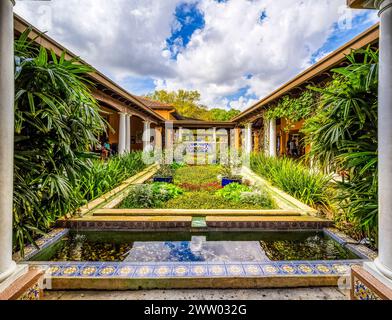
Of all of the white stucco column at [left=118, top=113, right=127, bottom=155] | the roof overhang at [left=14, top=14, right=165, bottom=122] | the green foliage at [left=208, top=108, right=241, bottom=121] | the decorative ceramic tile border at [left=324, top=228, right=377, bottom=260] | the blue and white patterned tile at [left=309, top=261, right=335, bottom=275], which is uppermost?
the green foliage at [left=208, top=108, right=241, bottom=121]

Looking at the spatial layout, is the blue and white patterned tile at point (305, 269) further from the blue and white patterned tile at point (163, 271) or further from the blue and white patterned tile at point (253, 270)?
the blue and white patterned tile at point (163, 271)

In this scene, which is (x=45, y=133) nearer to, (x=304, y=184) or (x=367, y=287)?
(x=367, y=287)

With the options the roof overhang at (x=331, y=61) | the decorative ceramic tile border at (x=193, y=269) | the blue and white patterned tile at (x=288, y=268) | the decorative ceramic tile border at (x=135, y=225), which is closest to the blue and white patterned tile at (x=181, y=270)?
the decorative ceramic tile border at (x=193, y=269)

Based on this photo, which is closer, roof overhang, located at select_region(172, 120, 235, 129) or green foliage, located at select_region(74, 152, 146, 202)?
green foliage, located at select_region(74, 152, 146, 202)

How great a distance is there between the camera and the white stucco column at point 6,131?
5.09 feet

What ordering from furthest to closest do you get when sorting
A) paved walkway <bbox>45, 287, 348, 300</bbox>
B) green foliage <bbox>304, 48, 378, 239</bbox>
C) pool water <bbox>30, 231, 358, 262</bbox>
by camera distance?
pool water <bbox>30, 231, 358, 262</bbox>, green foliage <bbox>304, 48, 378, 239</bbox>, paved walkway <bbox>45, 287, 348, 300</bbox>

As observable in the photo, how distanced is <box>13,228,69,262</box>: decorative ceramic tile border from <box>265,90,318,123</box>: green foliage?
6184mm

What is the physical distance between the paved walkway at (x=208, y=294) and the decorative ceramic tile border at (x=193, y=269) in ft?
0.44

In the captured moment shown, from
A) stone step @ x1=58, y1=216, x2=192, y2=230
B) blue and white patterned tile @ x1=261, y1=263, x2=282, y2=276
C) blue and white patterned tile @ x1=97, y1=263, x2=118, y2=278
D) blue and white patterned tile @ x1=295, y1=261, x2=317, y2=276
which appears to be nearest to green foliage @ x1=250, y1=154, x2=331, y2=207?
blue and white patterned tile @ x1=295, y1=261, x2=317, y2=276

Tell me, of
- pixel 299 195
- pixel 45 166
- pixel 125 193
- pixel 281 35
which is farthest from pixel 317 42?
pixel 45 166

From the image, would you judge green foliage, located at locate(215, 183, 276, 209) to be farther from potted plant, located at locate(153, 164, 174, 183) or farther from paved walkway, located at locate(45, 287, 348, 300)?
paved walkway, located at locate(45, 287, 348, 300)

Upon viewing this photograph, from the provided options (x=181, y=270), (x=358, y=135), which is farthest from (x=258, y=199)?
(x=181, y=270)

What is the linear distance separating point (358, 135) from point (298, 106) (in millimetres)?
4583

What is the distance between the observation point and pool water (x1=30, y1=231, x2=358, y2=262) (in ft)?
9.34
